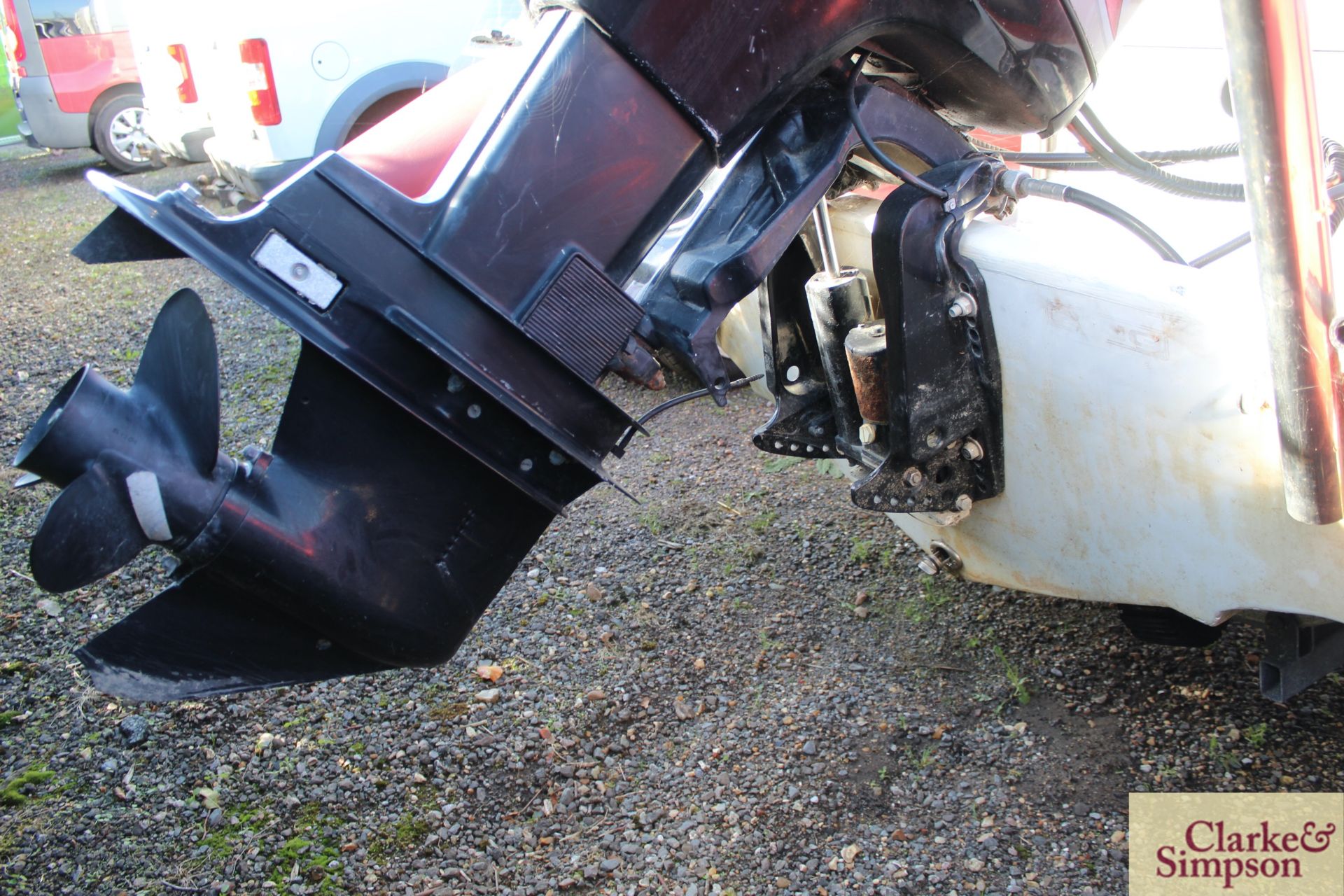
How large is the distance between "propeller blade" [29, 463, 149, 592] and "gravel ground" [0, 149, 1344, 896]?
0.82 meters

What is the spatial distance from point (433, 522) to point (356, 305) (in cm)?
35

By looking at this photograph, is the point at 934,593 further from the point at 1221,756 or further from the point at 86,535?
the point at 86,535

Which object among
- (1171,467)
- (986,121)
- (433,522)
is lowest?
(1171,467)

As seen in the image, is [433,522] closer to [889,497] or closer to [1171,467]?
[889,497]

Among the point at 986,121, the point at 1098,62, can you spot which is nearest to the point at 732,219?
the point at 986,121

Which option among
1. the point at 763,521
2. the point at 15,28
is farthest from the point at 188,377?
the point at 15,28

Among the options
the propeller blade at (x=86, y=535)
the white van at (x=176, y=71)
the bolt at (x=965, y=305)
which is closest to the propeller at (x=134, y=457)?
the propeller blade at (x=86, y=535)

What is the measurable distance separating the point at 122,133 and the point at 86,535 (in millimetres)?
9975

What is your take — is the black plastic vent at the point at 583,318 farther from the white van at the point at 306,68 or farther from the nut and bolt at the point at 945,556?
the white van at the point at 306,68

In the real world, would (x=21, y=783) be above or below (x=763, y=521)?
above

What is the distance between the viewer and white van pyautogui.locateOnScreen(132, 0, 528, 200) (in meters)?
5.41

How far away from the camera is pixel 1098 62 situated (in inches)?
71.6

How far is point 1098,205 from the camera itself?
6.45 feet

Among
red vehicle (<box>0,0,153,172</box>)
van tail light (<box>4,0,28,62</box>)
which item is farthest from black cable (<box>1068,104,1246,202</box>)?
van tail light (<box>4,0,28,62</box>)
